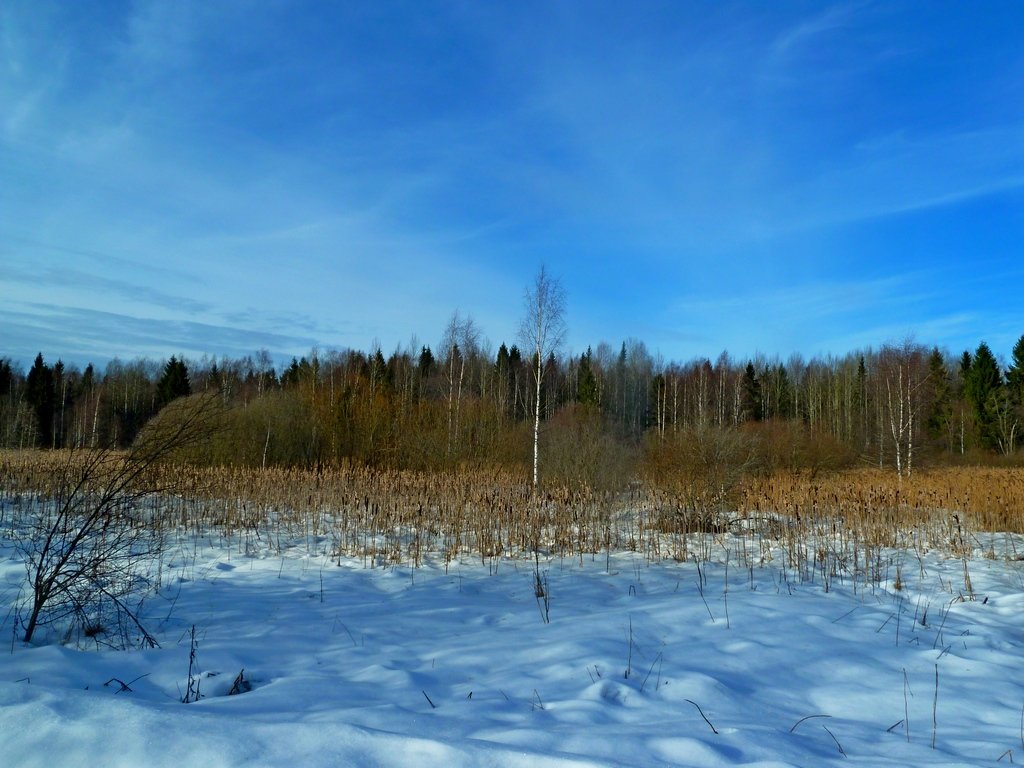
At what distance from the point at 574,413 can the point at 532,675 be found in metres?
25.2

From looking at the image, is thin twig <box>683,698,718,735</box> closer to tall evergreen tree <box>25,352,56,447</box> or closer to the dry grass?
the dry grass

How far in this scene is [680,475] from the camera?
36.2ft

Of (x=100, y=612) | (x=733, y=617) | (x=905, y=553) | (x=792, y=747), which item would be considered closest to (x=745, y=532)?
(x=905, y=553)

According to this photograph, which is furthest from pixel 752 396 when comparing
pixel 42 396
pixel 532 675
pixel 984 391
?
pixel 42 396

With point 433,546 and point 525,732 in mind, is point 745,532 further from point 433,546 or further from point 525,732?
point 525,732

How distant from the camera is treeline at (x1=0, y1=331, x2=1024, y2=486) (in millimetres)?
16359

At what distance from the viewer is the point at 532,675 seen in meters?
3.80

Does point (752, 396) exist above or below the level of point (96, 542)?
above

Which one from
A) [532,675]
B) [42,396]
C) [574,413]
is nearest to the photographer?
[532,675]

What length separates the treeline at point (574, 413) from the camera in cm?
1636

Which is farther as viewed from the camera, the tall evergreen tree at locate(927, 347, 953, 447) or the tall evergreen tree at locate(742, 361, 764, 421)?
the tall evergreen tree at locate(742, 361, 764, 421)

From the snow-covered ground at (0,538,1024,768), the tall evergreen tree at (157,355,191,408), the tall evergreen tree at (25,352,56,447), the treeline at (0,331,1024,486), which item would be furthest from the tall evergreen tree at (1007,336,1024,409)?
the tall evergreen tree at (25,352,56,447)

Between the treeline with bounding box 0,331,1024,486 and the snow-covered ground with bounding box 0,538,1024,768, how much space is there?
75.8 inches

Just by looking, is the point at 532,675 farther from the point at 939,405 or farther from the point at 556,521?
the point at 939,405
